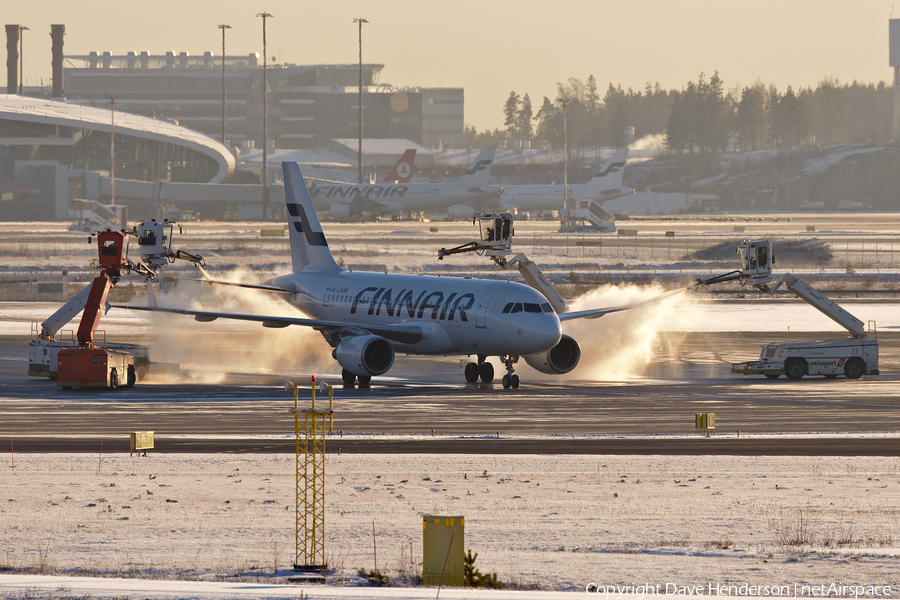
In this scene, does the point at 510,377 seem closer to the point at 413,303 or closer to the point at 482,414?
the point at 413,303

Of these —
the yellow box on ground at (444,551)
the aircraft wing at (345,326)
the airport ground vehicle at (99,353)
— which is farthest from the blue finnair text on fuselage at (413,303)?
the yellow box on ground at (444,551)

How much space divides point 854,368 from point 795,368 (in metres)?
2.32

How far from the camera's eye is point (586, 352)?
48.0 m

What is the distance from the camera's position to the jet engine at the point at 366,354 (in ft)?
134

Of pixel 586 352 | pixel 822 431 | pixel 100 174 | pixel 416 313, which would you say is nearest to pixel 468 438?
pixel 822 431

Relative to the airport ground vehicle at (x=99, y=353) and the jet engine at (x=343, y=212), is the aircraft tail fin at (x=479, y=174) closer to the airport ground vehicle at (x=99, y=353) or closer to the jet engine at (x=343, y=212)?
the jet engine at (x=343, y=212)

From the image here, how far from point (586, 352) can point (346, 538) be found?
30119mm

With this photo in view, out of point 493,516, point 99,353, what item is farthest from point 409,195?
point 493,516

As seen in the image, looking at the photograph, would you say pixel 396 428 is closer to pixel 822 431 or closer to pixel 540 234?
pixel 822 431

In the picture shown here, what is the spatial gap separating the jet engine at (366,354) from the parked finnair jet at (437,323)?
4 cm

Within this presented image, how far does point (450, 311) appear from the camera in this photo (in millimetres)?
41656

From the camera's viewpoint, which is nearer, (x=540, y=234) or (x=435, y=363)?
(x=435, y=363)

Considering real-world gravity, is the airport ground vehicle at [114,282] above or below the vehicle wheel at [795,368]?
above

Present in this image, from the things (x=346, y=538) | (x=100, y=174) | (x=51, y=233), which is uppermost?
(x=100, y=174)
